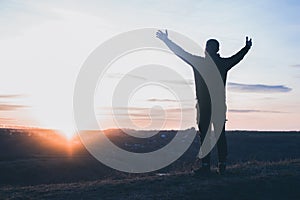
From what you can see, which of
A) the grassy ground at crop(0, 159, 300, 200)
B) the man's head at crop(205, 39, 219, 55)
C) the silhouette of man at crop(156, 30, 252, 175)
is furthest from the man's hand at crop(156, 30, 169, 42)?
the grassy ground at crop(0, 159, 300, 200)

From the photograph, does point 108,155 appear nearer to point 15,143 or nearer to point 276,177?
point 15,143

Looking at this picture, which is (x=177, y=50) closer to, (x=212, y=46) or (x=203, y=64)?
(x=203, y=64)

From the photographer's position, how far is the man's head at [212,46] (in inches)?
392

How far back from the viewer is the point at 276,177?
10.2 m

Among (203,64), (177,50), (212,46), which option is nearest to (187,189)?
(203,64)

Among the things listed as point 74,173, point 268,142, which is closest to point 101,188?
point 74,173

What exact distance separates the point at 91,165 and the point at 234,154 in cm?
1386

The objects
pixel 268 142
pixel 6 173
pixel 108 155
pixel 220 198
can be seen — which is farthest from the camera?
pixel 268 142

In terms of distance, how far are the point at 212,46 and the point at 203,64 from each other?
407 mm

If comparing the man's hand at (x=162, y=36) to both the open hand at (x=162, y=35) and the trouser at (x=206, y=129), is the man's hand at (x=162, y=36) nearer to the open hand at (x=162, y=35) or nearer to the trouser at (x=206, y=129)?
the open hand at (x=162, y=35)

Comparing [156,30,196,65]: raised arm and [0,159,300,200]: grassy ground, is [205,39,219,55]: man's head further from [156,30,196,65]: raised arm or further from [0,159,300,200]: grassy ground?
[0,159,300,200]: grassy ground

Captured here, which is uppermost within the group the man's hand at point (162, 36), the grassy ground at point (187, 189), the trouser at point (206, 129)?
the man's hand at point (162, 36)

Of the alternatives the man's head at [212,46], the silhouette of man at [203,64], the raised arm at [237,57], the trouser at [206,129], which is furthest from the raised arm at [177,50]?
the trouser at [206,129]

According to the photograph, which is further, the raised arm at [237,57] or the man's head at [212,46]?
the man's head at [212,46]
